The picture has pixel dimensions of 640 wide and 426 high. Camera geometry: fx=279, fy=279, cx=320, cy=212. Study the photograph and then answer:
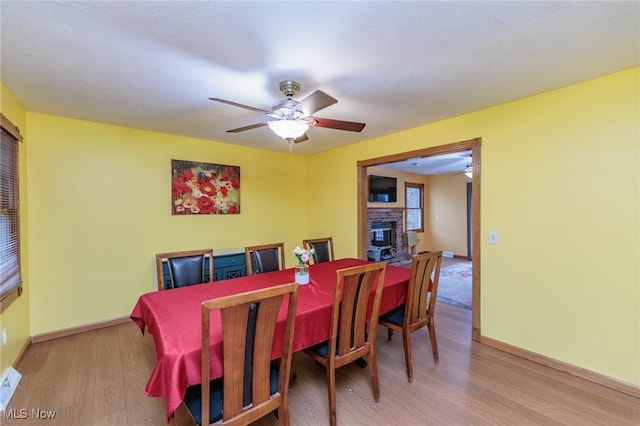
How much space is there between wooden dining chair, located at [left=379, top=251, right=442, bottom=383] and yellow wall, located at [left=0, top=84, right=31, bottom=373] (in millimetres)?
3007

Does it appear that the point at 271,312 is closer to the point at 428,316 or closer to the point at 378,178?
the point at 428,316

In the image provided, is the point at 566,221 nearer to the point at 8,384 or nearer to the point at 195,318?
the point at 195,318

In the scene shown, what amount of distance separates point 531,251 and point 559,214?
39 centimetres

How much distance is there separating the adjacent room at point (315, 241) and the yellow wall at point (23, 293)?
32mm

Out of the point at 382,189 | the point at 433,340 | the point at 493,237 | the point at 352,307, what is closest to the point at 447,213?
the point at 382,189

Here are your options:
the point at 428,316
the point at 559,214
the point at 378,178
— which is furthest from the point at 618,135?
the point at 378,178

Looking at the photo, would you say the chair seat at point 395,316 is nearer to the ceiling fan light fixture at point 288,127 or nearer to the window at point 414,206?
the ceiling fan light fixture at point 288,127

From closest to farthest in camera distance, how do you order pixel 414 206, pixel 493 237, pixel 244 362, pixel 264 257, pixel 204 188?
pixel 244 362, pixel 493 237, pixel 264 257, pixel 204 188, pixel 414 206

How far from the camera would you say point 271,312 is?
4.34ft

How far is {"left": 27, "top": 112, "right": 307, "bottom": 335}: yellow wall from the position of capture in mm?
2867

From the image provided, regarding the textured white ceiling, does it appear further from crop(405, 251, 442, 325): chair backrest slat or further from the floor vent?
the floor vent

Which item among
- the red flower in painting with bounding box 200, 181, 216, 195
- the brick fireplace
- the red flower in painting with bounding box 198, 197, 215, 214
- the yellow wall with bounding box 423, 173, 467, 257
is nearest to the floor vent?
the red flower in painting with bounding box 198, 197, 215, 214

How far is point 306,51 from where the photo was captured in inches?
68.2

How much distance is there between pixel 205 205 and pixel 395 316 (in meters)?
2.89
